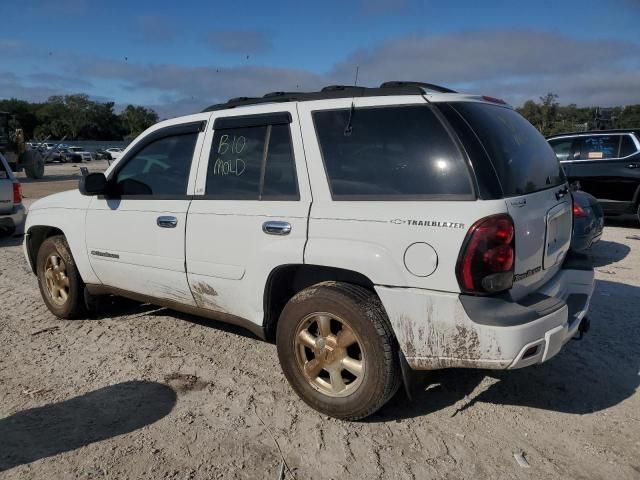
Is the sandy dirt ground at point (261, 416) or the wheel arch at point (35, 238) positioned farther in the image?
the wheel arch at point (35, 238)

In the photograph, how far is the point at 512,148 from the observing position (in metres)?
3.14

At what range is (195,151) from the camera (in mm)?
3967

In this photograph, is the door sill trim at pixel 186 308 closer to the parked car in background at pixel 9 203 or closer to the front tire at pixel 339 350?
the front tire at pixel 339 350

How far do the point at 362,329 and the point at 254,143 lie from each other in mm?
1468

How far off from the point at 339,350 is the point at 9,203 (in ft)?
26.5

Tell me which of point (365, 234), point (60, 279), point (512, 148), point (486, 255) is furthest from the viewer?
point (60, 279)

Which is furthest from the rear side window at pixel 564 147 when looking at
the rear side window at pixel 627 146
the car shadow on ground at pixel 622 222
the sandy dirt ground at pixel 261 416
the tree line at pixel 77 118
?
the tree line at pixel 77 118

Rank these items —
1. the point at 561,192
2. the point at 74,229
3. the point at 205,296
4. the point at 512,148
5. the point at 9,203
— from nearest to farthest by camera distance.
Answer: the point at 512,148
the point at 561,192
the point at 205,296
the point at 74,229
the point at 9,203

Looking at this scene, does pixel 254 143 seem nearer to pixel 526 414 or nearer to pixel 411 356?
pixel 411 356

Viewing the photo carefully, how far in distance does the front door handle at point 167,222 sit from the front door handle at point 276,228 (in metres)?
0.86

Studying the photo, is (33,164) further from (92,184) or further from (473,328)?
(473,328)

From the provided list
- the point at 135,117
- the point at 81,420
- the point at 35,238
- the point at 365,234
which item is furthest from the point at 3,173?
the point at 135,117

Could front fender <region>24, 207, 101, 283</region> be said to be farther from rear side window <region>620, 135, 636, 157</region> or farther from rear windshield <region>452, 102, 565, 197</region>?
rear side window <region>620, 135, 636, 157</region>

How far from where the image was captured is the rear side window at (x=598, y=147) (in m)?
10.1
